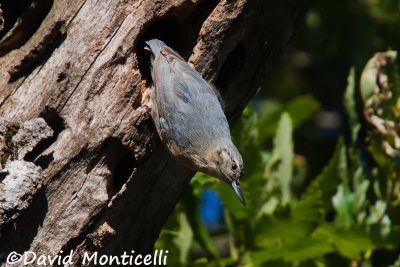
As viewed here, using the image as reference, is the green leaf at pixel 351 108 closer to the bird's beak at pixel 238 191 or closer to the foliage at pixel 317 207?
the foliage at pixel 317 207

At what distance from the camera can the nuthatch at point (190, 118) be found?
11.3ft

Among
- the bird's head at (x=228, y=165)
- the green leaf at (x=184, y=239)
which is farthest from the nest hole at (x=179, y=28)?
the green leaf at (x=184, y=239)

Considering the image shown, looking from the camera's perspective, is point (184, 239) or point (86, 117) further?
point (184, 239)

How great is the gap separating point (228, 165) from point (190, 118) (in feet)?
1.18

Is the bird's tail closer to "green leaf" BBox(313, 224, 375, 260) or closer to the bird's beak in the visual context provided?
the bird's beak

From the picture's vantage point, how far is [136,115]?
3.23 m

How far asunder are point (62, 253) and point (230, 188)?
1.09m

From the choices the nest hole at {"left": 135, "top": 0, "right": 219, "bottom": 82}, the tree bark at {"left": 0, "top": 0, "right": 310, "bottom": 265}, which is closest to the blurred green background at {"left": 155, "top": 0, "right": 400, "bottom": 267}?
the tree bark at {"left": 0, "top": 0, "right": 310, "bottom": 265}

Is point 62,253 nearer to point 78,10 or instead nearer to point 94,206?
point 94,206

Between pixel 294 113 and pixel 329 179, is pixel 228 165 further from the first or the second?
pixel 294 113

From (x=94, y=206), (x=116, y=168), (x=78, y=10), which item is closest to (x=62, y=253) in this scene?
(x=94, y=206)

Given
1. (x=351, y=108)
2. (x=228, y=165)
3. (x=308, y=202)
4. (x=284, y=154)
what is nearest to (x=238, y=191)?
(x=228, y=165)

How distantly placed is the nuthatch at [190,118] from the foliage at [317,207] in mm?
120

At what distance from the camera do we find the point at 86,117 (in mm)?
3100
